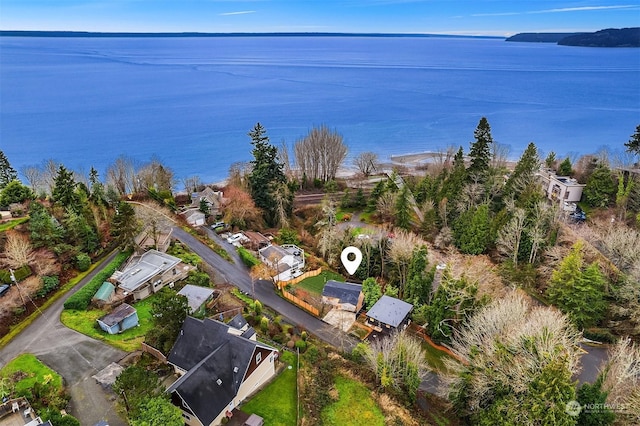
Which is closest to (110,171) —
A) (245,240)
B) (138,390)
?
(245,240)

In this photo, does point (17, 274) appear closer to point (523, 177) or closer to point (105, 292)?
point (105, 292)

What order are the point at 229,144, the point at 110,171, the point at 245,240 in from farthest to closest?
the point at 229,144
the point at 110,171
the point at 245,240

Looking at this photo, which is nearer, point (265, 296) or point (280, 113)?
point (265, 296)

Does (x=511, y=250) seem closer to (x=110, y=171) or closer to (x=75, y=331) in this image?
(x=75, y=331)

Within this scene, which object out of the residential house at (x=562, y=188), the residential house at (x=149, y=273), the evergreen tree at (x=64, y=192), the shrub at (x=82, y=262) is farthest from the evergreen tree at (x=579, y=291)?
the evergreen tree at (x=64, y=192)

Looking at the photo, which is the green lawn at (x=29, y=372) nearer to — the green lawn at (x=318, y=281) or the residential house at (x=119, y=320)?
the residential house at (x=119, y=320)

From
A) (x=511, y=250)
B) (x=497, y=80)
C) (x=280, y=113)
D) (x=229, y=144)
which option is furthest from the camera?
(x=497, y=80)

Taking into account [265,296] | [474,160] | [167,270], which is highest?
[474,160]
